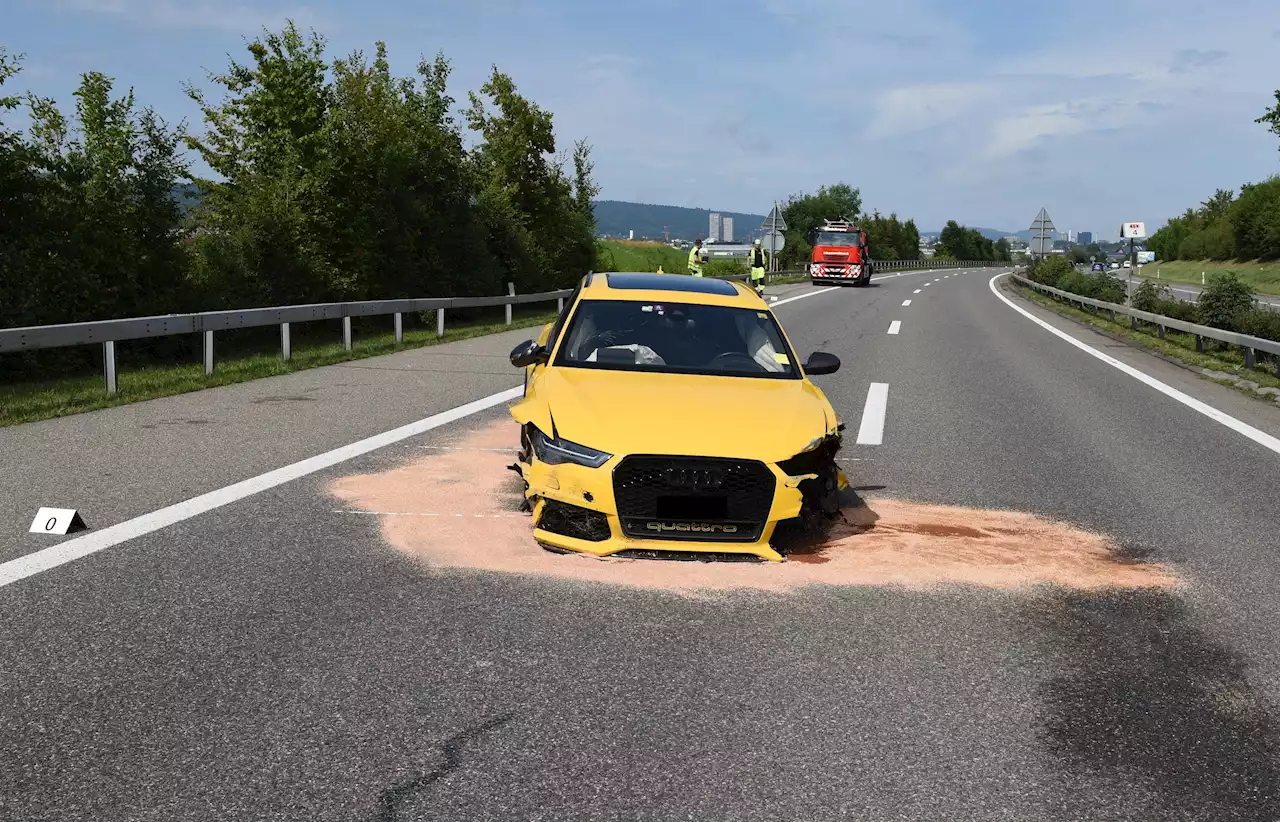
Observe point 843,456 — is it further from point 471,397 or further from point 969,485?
point 471,397

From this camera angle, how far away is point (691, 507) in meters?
5.75

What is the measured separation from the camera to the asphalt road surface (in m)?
3.31

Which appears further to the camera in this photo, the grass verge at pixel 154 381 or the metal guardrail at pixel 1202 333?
the metal guardrail at pixel 1202 333

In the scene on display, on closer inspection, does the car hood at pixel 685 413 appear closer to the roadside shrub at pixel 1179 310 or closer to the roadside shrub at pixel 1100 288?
the roadside shrub at pixel 1179 310

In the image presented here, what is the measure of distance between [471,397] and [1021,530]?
710cm

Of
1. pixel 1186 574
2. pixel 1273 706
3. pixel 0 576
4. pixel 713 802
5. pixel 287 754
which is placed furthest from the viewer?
pixel 1186 574

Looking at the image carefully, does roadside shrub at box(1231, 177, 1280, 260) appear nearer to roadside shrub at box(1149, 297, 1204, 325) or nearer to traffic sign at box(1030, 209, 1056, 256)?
traffic sign at box(1030, 209, 1056, 256)

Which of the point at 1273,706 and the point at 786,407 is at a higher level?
the point at 786,407

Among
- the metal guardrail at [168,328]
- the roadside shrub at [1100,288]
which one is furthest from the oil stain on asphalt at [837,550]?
the roadside shrub at [1100,288]

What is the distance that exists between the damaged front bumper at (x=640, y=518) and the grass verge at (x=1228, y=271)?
55557mm

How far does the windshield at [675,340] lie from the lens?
7305mm

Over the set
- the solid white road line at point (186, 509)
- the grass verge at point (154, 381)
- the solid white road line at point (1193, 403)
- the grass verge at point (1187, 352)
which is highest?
the grass verge at point (1187, 352)

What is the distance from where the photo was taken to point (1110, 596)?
214 inches

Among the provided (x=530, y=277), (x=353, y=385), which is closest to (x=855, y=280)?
(x=530, y=277)
